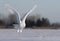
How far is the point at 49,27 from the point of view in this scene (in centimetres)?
4038

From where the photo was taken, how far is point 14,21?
101 ft

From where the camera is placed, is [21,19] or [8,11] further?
[21,19]

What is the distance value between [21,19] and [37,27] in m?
15.5
